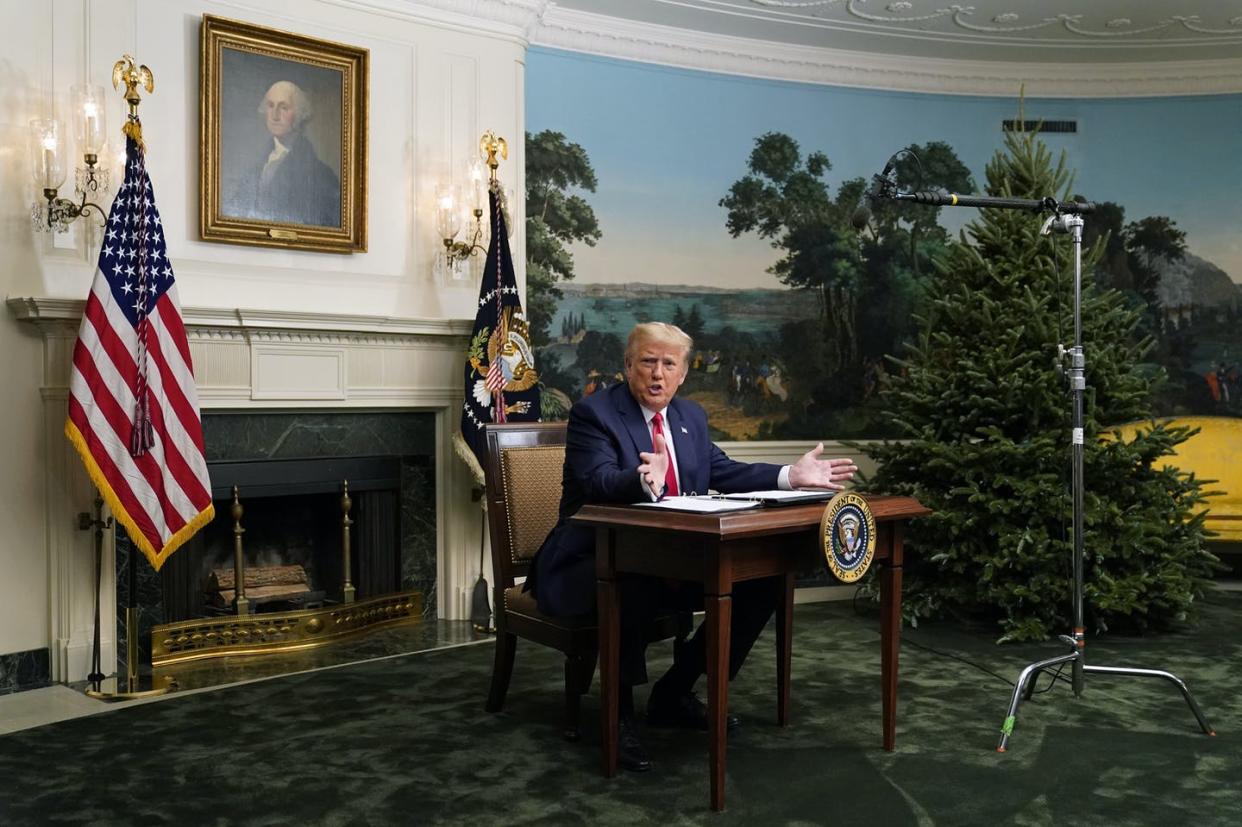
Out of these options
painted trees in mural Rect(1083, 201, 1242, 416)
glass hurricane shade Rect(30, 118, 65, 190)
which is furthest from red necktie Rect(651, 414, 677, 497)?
painted trees in mural Rect(1083, 201, 1242, 416)

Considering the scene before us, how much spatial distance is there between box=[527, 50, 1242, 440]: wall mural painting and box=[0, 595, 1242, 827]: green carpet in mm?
2809

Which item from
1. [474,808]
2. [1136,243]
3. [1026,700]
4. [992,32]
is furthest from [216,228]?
[1136,243]

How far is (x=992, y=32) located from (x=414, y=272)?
4344 millimetres

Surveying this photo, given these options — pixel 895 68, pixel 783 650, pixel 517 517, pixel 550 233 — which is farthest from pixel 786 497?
pixel 895 68

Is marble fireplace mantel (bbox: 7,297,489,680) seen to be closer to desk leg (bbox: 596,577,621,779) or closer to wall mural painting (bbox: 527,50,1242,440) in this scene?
wall mural painting (bbox: 527,50,1242,440)

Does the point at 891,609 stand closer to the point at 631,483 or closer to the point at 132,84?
the point at 631,483

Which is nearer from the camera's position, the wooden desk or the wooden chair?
the wooden desk

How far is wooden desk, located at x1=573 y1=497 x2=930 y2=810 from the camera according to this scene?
121 inches

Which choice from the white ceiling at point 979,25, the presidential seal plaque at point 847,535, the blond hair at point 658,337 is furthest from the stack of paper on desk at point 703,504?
the white ceiling at point 979,25

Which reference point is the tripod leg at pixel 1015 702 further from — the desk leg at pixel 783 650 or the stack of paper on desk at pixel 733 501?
the stack of paper on desk at pixel 733 501

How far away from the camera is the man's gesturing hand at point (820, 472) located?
11.6ft

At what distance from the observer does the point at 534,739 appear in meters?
3.98

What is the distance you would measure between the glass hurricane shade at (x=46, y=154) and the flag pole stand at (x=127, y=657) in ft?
4.72

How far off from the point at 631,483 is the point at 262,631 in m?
3.02
